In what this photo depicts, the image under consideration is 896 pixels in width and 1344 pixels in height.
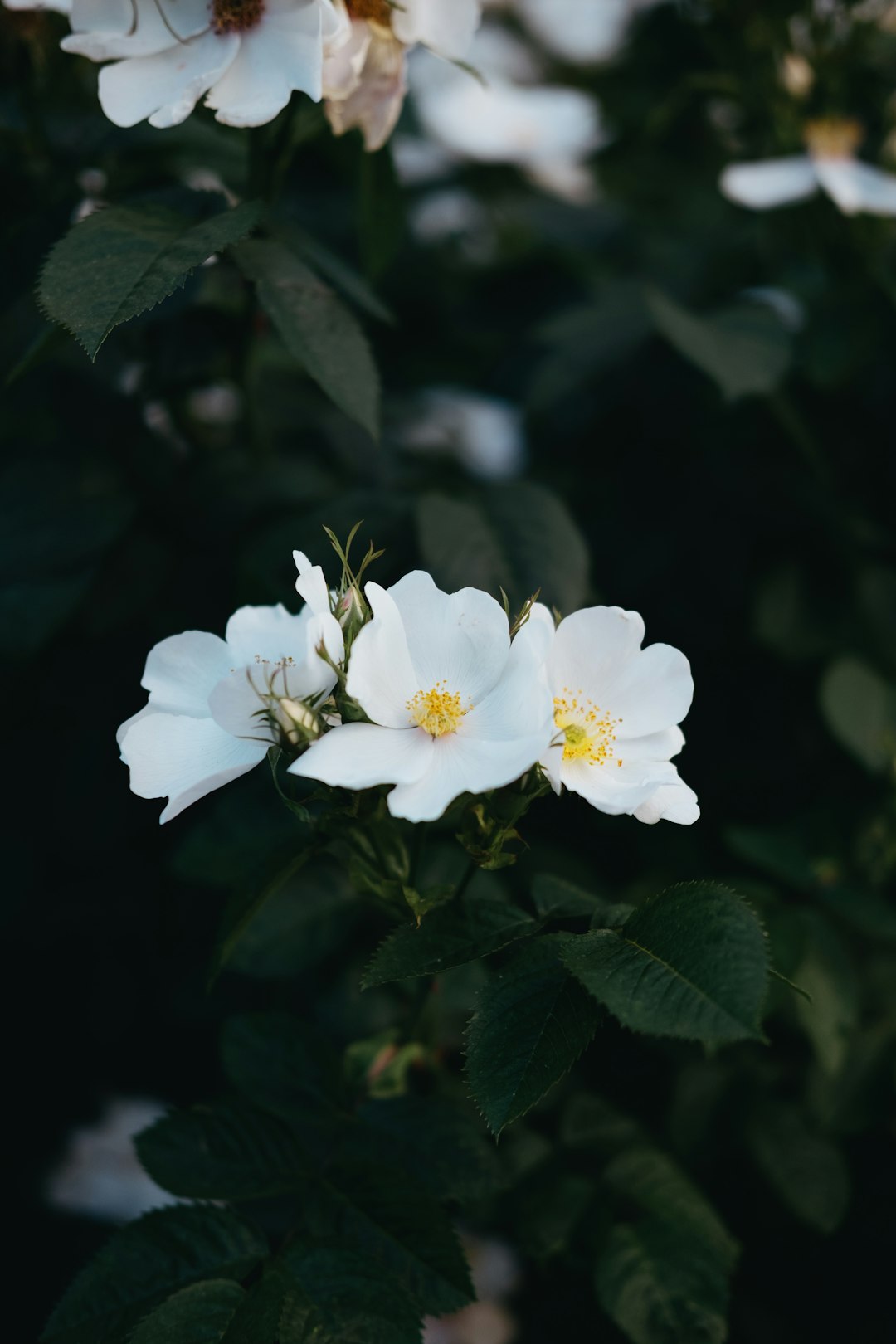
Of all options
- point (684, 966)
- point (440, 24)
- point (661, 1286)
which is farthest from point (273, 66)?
point (661, 1286)

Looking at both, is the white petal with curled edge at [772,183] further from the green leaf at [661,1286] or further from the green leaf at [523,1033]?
the green leaf at [661,1286]

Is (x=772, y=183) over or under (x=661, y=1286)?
over

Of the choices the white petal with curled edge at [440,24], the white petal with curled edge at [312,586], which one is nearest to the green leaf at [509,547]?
the white petal with curled edge at [312,586]

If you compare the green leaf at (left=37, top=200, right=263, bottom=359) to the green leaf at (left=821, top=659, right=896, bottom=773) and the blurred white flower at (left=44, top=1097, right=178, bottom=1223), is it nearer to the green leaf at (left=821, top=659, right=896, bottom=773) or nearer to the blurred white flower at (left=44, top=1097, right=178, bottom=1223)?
→ the green leaf at (left=821, top=659, right=896, bottom=773)

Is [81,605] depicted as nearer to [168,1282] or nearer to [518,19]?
[168,1282]

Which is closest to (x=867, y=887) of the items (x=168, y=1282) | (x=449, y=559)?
(x=449, y=559)

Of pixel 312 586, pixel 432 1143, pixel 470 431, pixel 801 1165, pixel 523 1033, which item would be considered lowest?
pixel 801 1165

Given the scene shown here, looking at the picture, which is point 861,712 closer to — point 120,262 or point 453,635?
point 453,635
